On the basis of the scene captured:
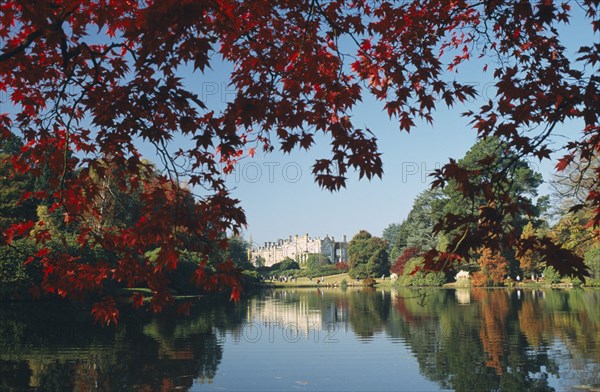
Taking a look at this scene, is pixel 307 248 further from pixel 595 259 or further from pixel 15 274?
pixel 15 274

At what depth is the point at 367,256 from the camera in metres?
74.4

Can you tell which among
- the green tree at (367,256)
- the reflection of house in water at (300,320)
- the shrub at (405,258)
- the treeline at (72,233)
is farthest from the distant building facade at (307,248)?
the reflection of house in water at (300,320)

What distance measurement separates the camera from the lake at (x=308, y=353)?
A: 10.4 m

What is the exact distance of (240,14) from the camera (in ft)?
24.5

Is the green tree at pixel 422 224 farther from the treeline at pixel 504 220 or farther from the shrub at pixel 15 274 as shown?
the shrub at pixel 15 274

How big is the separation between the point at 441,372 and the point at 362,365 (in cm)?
188

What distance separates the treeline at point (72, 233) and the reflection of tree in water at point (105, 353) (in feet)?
5.65

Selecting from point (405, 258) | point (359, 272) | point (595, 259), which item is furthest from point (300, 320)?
point (359, 272)

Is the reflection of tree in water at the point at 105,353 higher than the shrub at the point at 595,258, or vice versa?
the shrub at the point at 595,258

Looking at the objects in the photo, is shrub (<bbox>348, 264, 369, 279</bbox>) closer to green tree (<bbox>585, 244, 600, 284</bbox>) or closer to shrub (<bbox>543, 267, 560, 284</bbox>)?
shrub (<bbox>543, 267, 560, 284</bbox>)

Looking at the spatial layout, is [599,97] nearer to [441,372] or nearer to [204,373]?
[441,372]

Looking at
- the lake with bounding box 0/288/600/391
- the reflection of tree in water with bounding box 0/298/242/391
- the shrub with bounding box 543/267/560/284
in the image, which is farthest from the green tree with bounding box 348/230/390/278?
the reflection of tree in water with bounding box 0/298/242/391

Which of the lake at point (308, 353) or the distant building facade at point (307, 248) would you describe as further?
A: the distant building facade at point (307, 248)

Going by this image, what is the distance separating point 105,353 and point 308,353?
17.3 feet
